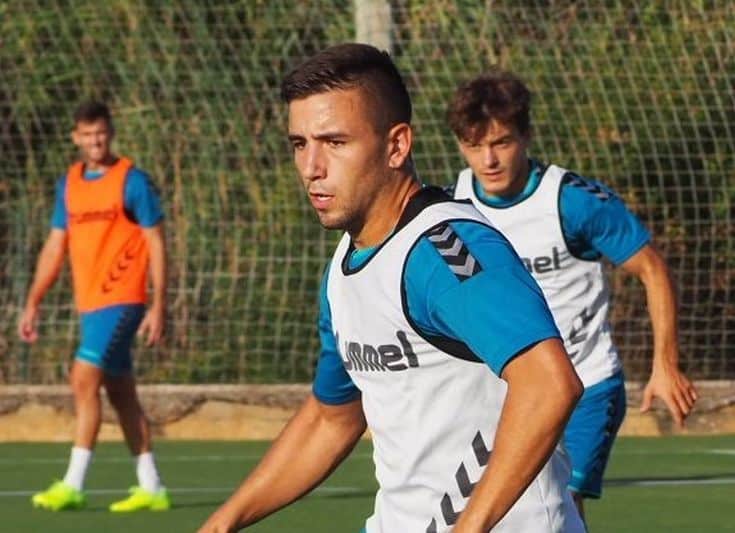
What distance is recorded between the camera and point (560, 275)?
7953 mm

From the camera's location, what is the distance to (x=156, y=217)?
10656 mm

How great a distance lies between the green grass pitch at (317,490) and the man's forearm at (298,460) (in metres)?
4.56

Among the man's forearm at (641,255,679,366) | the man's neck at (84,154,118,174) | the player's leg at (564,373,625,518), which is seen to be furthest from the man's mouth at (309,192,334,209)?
the man's neck at (84,154,118,174)

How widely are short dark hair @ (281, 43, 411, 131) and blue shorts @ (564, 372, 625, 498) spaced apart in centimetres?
378

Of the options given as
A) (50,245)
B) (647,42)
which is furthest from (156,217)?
(647,42)

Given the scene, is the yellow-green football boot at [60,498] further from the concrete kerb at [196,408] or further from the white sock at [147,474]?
the concrete kerb at [196,408]

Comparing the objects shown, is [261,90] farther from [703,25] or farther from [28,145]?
[703,25]

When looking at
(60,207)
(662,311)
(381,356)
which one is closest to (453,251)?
(381,356)

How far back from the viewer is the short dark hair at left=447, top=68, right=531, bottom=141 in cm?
761

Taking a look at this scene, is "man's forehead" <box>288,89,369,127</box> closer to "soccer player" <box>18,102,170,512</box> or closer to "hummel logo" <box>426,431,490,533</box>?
"hummel logo" <box>426,431,490,533</box>

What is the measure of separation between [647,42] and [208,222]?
3.05 m

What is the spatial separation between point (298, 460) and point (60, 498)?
567 cm

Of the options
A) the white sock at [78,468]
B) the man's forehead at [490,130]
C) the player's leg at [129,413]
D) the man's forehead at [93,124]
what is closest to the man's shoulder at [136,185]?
the man's forehead at [93,124]

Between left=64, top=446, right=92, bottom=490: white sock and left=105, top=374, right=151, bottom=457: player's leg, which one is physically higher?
left=105, top=374, right=151, bottom=457: player's leg
